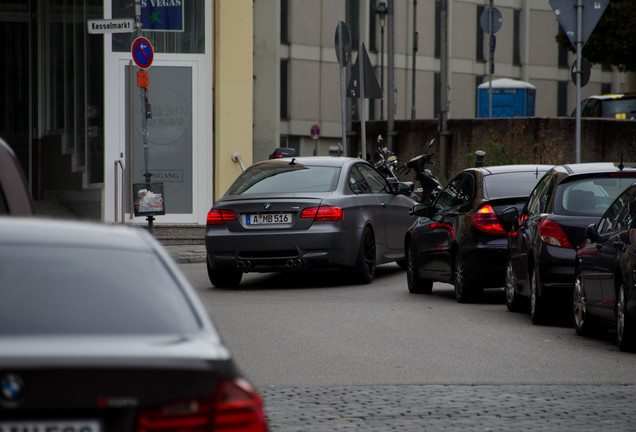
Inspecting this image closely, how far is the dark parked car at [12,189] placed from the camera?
5.07 meters

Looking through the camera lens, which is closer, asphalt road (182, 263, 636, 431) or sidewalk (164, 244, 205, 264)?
asphalt road (182, 263, 636, 431)

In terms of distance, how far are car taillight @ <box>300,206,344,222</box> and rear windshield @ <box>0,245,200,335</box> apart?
10.7 metres

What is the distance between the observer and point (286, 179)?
15.5m

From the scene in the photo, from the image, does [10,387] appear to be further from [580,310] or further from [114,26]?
[114,26]

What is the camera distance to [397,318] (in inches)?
477

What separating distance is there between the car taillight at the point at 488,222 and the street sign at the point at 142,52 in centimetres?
793

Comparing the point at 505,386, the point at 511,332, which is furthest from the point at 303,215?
the point at 505,386

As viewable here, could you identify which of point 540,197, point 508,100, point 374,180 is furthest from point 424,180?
point 508,100

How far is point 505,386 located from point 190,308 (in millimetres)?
4546

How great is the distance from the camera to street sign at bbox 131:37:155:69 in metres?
19.6

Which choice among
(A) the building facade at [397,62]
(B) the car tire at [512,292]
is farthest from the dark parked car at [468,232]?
(A) the building facade at [397,62]

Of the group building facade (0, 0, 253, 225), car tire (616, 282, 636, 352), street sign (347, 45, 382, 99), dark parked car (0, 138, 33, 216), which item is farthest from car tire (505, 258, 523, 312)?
building facade (0, 0, 253, 225)

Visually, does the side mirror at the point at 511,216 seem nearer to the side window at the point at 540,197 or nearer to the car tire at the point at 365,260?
the side window at the point at 540,197

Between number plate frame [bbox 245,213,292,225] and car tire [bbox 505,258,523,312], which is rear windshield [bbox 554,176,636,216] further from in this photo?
number plate frame [bbox 245,213,292,225]
